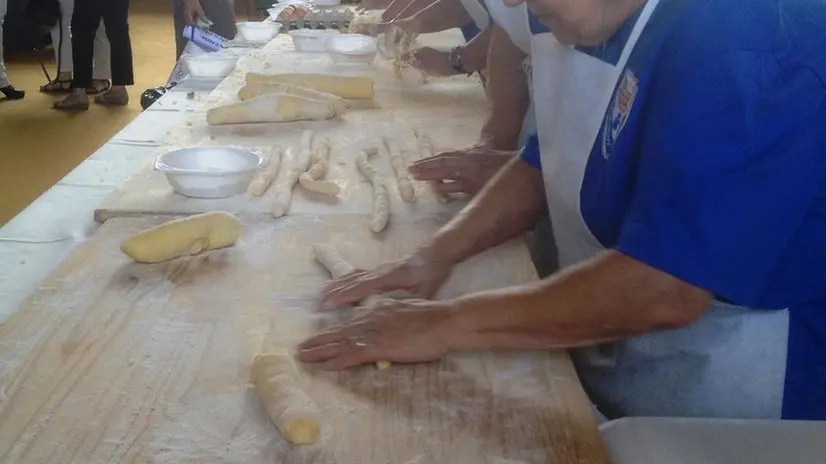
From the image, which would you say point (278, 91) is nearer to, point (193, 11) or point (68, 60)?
point (193, 11)

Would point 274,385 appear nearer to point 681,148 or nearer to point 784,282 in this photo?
point 681,148

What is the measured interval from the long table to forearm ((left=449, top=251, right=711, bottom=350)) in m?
0.03

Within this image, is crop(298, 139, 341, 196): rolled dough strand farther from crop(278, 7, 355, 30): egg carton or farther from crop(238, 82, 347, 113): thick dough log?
crop(278, 7, 355, 30): egg carton

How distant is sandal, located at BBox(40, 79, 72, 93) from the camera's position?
236 inches

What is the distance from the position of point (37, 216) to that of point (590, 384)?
3.92 feet

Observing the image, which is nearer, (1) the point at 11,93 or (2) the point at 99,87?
(1) the point at 11,93

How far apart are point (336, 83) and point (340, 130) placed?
1.21 feet

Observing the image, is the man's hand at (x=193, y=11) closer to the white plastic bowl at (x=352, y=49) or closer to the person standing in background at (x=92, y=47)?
the person standing in background at (x=92, y=47)

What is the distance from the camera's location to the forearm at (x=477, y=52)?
8.32ft

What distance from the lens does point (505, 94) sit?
6.52ft

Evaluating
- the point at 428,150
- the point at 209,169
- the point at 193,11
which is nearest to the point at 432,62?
the point at 428,150

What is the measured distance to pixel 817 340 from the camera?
3.51 ft

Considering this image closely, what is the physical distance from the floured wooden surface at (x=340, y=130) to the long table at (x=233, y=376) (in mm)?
95

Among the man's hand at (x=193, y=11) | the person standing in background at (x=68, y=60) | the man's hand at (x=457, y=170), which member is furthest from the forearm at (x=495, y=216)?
the person standing in background at (x=68, y=60)
